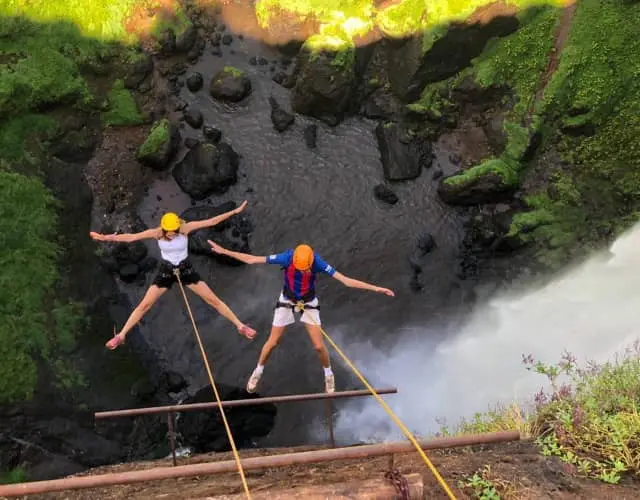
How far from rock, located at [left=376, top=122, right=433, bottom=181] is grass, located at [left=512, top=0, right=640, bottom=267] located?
3.96 metres

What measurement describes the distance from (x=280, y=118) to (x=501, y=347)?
10.8 metres

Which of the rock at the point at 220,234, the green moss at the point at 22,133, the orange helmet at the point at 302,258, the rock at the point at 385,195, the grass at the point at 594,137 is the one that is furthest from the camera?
the rock at the point at 385,195

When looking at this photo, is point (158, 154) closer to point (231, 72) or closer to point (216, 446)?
point (231, 72)

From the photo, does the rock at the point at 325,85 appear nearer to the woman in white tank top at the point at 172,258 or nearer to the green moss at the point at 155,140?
the green moss at the point at 155,140

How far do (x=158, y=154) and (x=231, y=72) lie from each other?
13.6ft

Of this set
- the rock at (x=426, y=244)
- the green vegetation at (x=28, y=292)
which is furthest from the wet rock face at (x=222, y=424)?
the rock at (x=426, y=244)

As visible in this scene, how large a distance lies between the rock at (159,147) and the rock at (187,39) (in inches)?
120

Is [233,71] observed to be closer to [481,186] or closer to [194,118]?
[194,118]

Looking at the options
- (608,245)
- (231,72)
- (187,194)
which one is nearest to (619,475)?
(608,245)

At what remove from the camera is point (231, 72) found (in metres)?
18.2

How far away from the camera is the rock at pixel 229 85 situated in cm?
1806

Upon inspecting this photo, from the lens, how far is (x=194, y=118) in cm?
1780

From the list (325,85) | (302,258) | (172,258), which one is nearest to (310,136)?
(325,85)

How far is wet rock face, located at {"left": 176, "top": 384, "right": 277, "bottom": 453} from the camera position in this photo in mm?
13719
